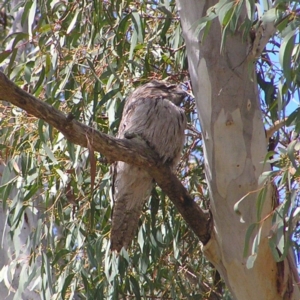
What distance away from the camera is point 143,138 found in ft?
9.52

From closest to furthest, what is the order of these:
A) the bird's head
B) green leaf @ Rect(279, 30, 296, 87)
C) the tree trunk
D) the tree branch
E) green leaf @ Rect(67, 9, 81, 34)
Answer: green leaf @ Rect(279, 30, 296, 87)
the tree branch
the tree trunk
green leaf @ Rect(67, 9, 81, 34)
the bird's head

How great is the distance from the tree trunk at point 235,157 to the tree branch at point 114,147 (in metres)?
0.09

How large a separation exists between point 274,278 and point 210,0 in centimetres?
100

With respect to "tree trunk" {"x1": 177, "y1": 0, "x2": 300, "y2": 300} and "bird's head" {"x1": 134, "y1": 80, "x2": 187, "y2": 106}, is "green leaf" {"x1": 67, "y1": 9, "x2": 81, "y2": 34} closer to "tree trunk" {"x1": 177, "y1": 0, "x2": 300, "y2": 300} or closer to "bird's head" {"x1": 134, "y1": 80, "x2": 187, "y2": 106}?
"bird's head" {"x1": 134, "y1": 80, "x2": 187, "y2": 106}

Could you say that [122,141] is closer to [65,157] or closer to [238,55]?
[238,55]

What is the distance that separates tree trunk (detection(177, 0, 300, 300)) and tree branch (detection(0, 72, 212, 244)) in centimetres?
9

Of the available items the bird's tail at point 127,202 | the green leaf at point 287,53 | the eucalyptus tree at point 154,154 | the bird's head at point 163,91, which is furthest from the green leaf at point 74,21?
the green leaf at point 287,53

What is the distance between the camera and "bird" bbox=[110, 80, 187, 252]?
284 cm

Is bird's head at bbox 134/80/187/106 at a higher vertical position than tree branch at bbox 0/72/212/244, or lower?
higher

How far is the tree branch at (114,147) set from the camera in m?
2.12

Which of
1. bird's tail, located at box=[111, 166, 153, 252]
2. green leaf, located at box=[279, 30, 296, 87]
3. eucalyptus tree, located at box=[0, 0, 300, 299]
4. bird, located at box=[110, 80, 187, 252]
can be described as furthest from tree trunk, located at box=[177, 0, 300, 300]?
green leaf, located at box=[279, 30, 296, 87]

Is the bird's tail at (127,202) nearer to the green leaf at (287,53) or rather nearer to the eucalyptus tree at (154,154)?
the eucalyptus tree at (154,154)

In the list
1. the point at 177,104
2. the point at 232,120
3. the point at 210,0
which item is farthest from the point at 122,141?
the point at 177,104

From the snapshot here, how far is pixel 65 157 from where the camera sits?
10.0 feet
